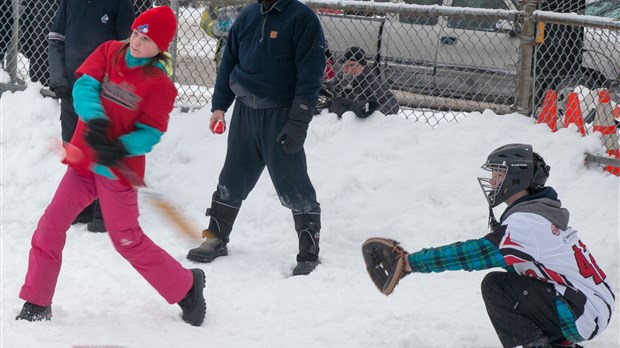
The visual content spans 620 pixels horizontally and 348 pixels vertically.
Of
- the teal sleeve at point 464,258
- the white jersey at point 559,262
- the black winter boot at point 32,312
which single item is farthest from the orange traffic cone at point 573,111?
the black winter boot at point 32,312

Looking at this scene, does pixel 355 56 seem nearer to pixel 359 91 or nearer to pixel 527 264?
pixel 359 91

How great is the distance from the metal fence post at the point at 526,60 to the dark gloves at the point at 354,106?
3.77ft

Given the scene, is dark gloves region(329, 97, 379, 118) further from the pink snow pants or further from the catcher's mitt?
the catcher's mitt

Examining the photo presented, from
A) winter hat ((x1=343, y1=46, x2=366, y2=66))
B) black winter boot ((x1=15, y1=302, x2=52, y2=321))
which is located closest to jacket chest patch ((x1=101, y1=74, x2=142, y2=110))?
black winter boot ((x1=15, y1=302, x2=52, y2=321))

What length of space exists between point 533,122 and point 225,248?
2548 millimetres

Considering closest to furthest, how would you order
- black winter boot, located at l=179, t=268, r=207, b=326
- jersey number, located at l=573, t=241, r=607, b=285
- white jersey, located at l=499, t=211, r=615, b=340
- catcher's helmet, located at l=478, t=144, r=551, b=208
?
white jersey, located at l=499, t=211, r=615, b=340 < jersey number, located at l=573, t=241, r=607, b=285 < catcher's helmet, located at l=478, t=144, r=551, b=208 < black winter boot, located at l=179, t=268, r=207, b=326

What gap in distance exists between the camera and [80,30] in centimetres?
631

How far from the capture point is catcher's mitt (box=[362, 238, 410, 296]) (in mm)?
4121

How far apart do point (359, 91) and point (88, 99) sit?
3420 millimetres

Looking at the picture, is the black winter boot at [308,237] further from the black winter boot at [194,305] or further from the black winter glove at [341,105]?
the black winter glove at [341,105]

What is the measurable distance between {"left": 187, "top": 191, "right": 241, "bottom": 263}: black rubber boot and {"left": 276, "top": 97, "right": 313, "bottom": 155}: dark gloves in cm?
69

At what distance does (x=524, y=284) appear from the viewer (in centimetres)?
418

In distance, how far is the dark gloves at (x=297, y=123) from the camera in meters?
5.52

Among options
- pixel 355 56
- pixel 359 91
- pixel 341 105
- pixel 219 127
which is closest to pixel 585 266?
pixel 219 127
